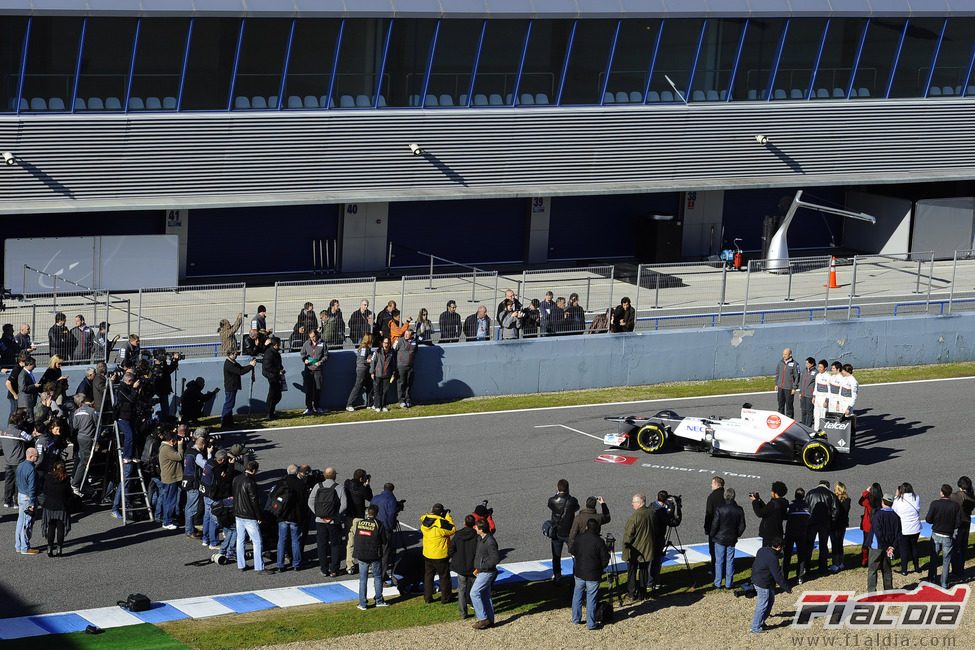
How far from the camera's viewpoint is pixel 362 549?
18375mm

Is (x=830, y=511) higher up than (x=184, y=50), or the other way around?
(x=184, y=50)

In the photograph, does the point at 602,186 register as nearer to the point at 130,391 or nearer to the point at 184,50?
the point at 184,50

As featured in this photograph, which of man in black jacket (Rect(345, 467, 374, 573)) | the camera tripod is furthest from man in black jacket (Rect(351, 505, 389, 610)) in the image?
the camera tripod

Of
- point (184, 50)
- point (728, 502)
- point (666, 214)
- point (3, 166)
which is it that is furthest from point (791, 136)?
point (728, 502)

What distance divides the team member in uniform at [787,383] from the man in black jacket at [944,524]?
6737mm

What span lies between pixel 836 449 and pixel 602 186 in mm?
15513

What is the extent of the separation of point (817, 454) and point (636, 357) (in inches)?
260

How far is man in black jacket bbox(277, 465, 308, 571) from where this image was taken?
768 inches

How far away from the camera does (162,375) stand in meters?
24.8

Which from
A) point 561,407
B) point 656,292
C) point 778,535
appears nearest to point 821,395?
point 561,407

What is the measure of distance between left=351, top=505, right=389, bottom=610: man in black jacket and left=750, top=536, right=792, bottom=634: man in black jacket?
461 cm

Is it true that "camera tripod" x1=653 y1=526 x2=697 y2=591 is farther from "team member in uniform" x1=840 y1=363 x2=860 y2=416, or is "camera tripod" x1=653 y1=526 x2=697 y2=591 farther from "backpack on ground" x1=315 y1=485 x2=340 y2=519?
"team member in uniform" x1=840 y1=363 x2=860 y2=416

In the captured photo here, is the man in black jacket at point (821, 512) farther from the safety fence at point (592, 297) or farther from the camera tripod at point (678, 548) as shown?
the safety fence at point (592, 297)

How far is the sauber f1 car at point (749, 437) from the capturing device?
24.9m
